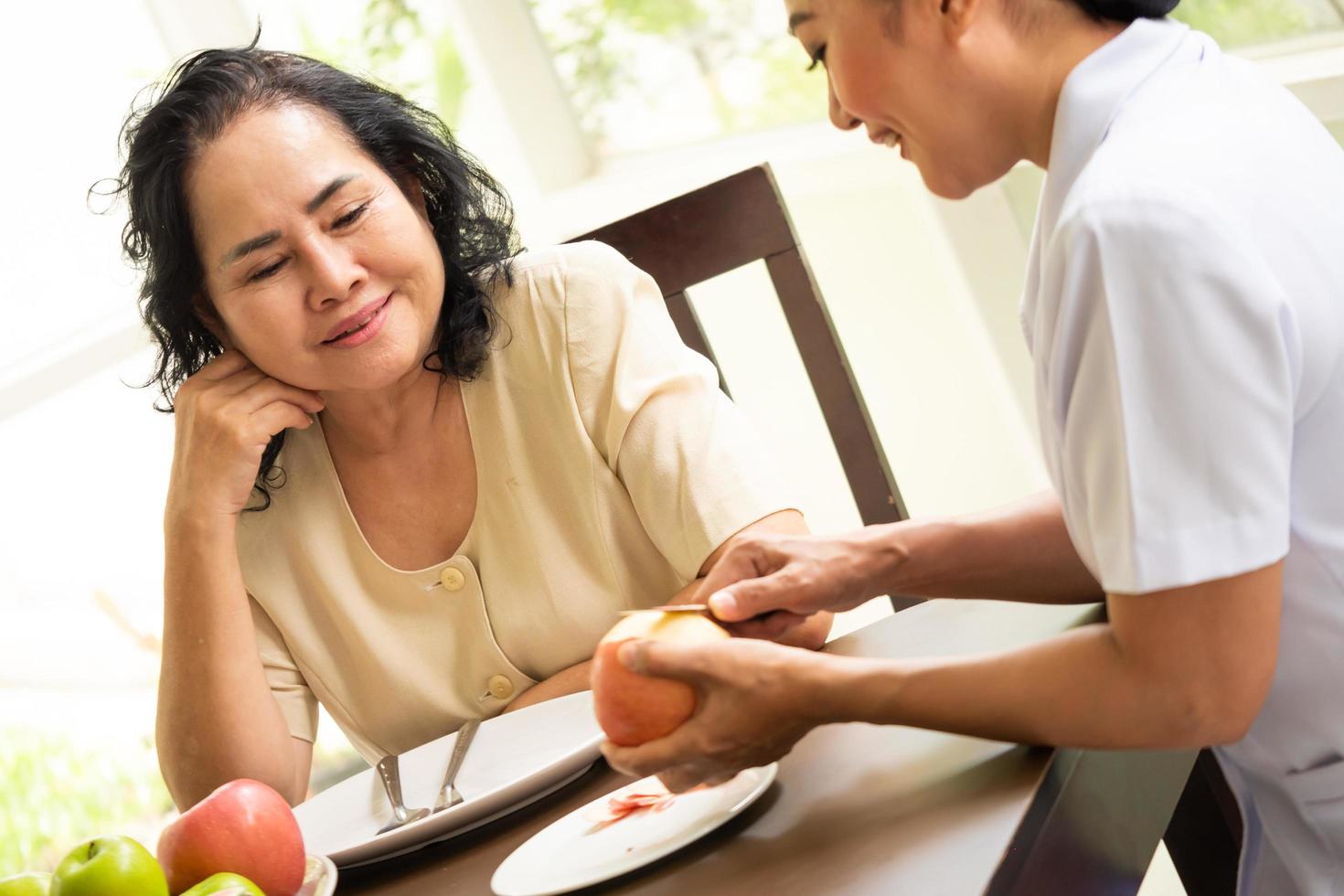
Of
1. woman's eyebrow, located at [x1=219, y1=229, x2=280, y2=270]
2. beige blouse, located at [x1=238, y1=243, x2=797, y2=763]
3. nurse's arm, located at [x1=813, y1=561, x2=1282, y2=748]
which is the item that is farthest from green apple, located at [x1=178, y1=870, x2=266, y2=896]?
woman's eyebrow, located at [x1=219, y1=229, x2=280, y2=270]

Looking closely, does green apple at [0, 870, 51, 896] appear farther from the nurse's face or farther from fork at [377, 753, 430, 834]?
the nurse's face

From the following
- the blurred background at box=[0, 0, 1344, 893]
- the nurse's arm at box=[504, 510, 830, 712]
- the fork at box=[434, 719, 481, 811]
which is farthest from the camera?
the blurred background at box=[0, 0, 1344, 893]

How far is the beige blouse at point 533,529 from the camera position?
54.4 inches

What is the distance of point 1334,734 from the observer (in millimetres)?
807

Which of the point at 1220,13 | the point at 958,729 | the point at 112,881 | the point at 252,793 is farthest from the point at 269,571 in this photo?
the point at 1220,13

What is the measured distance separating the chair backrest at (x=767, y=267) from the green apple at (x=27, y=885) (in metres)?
0.86

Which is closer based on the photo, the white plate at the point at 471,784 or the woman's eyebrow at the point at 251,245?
the white plate at the point at 471,784

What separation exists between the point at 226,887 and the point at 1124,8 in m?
0.78

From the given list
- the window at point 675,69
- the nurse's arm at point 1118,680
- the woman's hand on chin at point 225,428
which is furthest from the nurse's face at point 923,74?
the window at point 675,69

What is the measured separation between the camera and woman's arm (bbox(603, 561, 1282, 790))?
697 millimetres

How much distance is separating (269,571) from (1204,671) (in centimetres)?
110

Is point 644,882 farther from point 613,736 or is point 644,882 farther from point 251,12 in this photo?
point 251,12

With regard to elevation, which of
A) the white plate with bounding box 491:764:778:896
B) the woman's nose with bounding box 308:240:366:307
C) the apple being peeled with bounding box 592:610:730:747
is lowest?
the white plate with bounding box 491:764:778:896

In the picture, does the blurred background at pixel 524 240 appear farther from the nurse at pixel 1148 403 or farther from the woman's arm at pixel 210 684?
the nurse at pixel 1148 403
